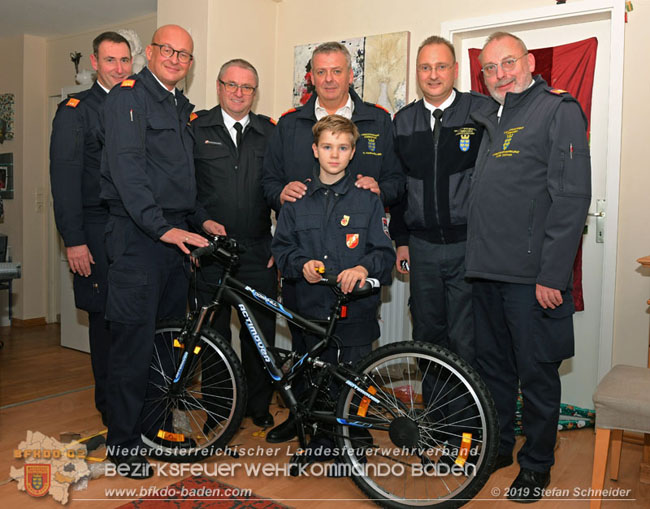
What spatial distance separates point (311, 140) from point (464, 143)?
68cm

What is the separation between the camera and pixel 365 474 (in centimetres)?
226

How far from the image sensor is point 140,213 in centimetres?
228

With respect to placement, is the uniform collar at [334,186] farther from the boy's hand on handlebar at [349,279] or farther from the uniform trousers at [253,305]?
the uniform trousers at [253,305]

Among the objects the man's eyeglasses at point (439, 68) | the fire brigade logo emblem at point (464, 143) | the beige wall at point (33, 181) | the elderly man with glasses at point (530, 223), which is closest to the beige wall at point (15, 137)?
the beige wall at point (33, 181)

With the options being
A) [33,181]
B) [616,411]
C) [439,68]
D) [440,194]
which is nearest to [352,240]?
[440,194]

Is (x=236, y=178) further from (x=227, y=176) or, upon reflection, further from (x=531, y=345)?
(x=531, y=345)

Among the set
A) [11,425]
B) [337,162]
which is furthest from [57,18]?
[337,162]

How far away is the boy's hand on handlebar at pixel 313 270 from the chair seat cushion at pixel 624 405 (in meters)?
1.05

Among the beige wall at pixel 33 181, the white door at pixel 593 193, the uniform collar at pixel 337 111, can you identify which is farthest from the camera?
the beige wall at pixel 33 181

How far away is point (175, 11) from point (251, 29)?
0.50 m

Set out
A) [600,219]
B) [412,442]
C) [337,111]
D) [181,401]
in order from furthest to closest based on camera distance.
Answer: [600,219], [337,111], [181,401], [412,442]

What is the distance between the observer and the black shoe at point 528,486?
7.56 ft

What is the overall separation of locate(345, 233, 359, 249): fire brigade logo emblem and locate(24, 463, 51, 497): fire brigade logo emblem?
148 cm

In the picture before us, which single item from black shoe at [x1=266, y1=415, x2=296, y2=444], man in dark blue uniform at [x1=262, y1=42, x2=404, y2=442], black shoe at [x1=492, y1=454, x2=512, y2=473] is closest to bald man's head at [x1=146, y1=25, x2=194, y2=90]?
man in dark blue uniform at [x1=262, y1=42, x2=404, y2=442]
